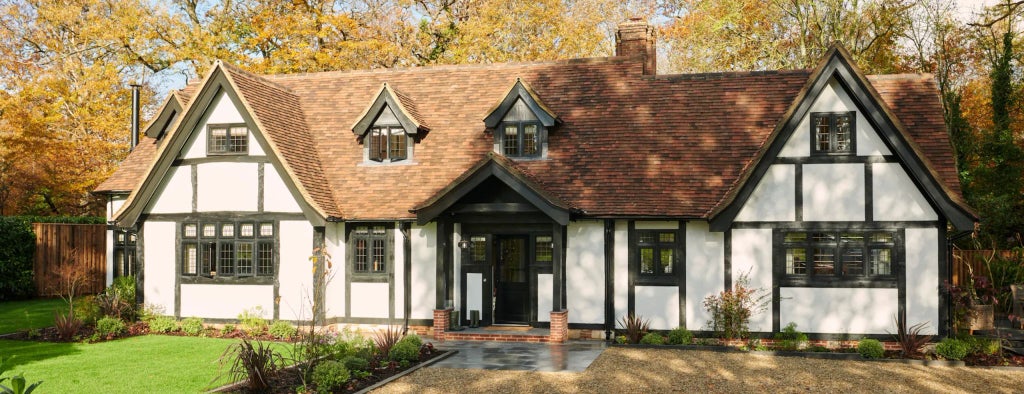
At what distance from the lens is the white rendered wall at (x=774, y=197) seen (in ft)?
58.5

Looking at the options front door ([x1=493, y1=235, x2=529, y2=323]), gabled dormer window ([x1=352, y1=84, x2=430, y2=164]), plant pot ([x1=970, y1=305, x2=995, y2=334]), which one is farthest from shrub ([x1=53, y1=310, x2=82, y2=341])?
plant pot ([x1=970, y1=305, x2=995, y2=334])

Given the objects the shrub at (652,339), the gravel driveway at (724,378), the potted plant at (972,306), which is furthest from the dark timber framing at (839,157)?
the gravel driveway at (724,378)

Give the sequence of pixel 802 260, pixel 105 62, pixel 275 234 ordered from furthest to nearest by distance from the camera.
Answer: pixel 105 62, pixel 275 234, pixel 802 260

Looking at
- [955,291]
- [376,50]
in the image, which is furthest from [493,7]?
[955,291]

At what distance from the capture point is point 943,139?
18641mm

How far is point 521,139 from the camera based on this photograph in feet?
67.6

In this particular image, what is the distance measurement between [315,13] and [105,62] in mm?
9960

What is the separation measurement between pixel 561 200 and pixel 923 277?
783 centimetres

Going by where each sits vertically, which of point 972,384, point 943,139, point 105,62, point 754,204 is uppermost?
point 105,62

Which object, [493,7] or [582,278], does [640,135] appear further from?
[493,7]

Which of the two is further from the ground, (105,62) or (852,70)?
(105,62)

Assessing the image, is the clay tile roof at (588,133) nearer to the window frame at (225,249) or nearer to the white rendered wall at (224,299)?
the window frame at (225,249)

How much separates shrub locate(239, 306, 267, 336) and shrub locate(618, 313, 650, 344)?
27.2ft

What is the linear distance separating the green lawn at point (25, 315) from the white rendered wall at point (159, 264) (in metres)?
2.58
